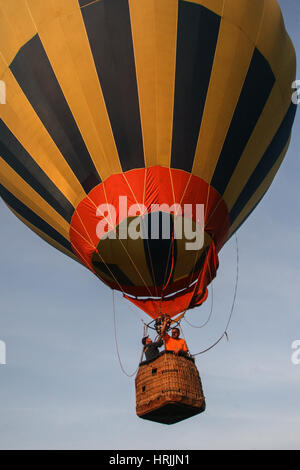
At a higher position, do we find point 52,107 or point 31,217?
point 52,107

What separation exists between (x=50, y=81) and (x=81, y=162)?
114cm

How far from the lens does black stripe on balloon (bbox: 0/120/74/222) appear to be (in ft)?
24.6

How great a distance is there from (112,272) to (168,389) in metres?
2.26

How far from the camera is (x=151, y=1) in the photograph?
6.75 metres

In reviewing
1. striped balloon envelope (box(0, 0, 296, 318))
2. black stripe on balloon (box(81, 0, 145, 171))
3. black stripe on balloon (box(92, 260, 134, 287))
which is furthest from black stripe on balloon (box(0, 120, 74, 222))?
black stripe on balloon (box(81, 0, 145, 171))

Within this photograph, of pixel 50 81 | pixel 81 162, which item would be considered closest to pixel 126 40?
pixel 50 81

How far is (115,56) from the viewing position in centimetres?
682

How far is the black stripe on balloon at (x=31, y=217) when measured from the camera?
8.24 meters

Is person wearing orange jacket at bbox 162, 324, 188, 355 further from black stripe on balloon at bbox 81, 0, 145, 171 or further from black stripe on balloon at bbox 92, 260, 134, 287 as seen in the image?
black stripe on balloon at bbox 81, 0, 145, 171

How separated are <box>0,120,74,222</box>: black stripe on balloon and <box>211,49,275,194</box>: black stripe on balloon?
2125 mm

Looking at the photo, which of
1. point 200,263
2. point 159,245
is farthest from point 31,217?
point 200,263

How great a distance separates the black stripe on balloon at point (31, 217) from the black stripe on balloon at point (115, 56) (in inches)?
87.1

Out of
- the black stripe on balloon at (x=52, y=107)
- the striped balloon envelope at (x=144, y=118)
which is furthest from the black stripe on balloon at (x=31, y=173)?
the black stripe on balloon at (x=52, y=107)

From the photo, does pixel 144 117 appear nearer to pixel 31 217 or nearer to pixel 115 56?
pixel 115 56
